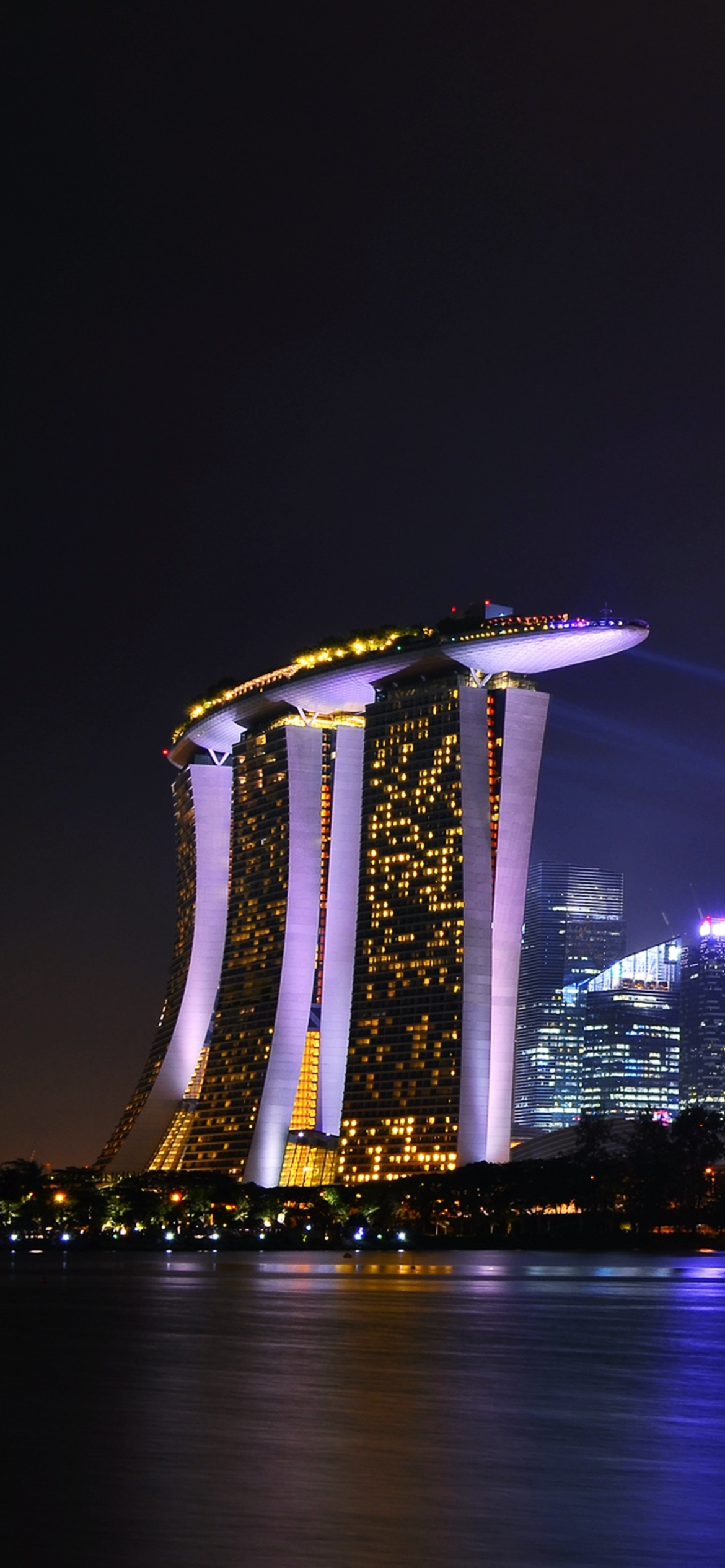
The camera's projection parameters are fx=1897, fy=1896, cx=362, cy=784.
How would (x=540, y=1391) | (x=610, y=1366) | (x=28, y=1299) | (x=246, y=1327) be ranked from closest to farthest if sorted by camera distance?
(x=540, y=1391) < (x=610, y=1366) < (x=246, y=1327) < (x=28, y=1299)

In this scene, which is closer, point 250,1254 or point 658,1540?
point 658,1540

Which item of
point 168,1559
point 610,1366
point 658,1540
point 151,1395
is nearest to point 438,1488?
point 658,1540

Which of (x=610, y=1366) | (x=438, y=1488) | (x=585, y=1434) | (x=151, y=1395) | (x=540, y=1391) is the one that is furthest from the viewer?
(x=610, y=1366)

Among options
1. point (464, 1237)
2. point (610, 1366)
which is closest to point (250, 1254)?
point (464, 1237)

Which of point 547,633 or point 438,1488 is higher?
point 547,633

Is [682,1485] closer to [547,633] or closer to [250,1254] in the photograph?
[250,1254]

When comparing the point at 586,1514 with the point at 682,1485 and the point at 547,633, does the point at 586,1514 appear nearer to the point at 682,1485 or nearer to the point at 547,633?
the point at 682,1485
